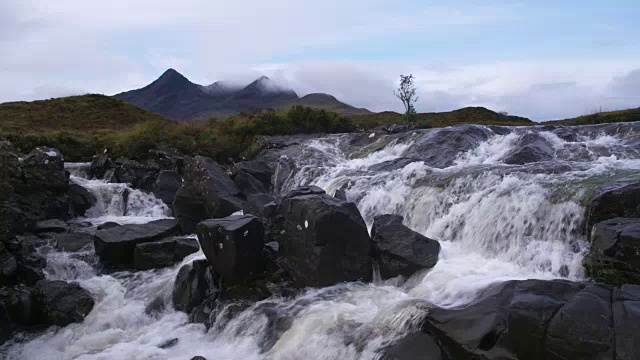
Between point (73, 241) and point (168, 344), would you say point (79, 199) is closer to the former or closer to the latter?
point (73, 241)

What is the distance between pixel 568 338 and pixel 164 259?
11.1m

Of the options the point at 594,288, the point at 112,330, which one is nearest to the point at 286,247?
the point at 112,330

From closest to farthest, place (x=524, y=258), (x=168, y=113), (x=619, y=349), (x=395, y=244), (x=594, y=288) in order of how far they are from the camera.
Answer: (x=619, y=349)
(x=594, y=288)
(x=524, y=258)
(x=395, y=244)
(x=168, y=113)

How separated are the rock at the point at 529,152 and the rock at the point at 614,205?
7182 mm

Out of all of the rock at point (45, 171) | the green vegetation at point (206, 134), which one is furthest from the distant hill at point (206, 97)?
the rock at point (45, 171)

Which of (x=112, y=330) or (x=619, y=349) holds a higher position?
(x=619, y=349)

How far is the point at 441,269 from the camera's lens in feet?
34.4

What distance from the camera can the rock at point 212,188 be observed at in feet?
54.9

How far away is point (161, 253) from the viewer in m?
14.2

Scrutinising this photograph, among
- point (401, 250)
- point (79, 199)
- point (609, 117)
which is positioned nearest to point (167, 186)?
point (79, 199)

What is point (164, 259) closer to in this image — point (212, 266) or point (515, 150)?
point (212, 266)

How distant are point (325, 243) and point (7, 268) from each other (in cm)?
829

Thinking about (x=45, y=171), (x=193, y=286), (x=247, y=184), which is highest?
(x=45, y=171)

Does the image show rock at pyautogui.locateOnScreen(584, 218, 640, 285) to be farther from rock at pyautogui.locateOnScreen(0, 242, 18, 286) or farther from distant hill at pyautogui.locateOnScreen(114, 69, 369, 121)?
distant hill at pyautogui.locateOnScreen(114, 69, 369, 121)
